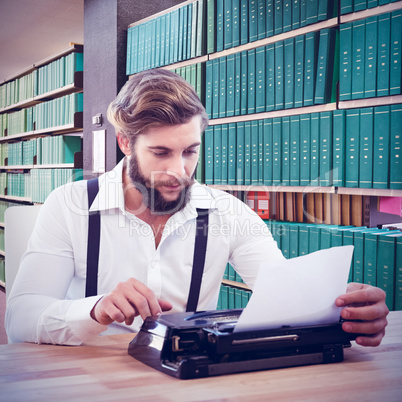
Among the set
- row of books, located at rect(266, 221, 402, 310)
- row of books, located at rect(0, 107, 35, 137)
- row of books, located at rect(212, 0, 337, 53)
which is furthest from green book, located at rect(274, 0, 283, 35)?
row of books, located at rect(0, 107, 35, 137)

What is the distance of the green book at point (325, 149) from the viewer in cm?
218

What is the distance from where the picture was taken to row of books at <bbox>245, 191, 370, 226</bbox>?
224cm

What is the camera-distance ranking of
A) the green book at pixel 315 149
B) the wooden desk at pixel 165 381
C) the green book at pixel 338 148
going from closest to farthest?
1. the wooden desk at pixel 165 381
2. the green book at pixel 338 148
3. the green book at pixel 315 149

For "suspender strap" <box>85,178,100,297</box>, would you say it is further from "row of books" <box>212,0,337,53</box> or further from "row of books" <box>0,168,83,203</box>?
"row of books" <box>0,168,83,203</box>

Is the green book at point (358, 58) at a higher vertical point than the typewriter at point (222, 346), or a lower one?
higher

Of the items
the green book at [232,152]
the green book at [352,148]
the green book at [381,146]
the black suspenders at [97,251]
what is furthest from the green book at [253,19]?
the black suspenders at [97,251]

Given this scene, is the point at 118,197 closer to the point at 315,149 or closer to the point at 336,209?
the point at 315,149

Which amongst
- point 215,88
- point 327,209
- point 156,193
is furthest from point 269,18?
point 156,193

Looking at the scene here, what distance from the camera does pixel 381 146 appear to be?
198 centimetres

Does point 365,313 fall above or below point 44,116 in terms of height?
below

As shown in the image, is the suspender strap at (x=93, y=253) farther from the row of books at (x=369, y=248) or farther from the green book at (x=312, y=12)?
the green book at (x=312, y=12)

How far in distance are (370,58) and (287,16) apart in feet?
1.67

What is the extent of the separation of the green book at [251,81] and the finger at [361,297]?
5.63 ft

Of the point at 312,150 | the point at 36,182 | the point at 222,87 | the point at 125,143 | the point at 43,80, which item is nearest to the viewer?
the point at 125,143
